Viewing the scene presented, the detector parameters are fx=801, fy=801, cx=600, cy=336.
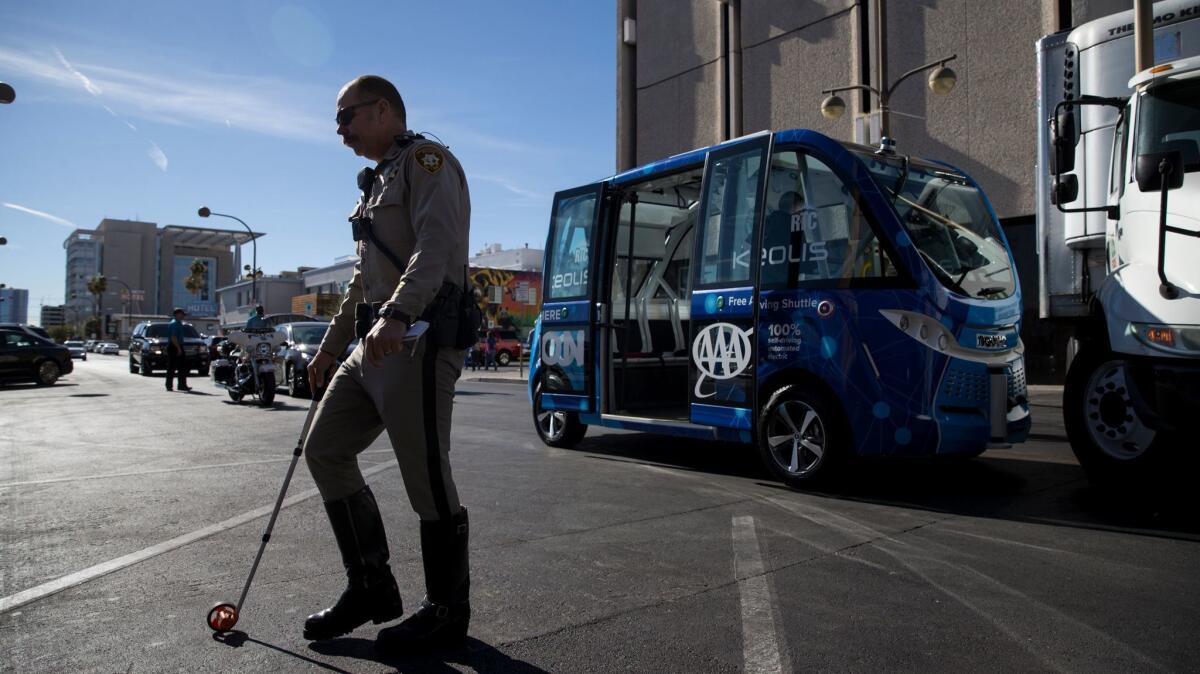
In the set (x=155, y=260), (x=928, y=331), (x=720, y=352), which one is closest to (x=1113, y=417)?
(x=928, y=331)

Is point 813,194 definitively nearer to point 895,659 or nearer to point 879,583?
point 879,583

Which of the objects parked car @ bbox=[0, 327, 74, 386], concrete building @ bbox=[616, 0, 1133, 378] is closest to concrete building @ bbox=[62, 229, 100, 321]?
parked car @ bbox=[0, 327, 74, 386]

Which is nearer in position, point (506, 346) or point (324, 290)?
point (506, 346)

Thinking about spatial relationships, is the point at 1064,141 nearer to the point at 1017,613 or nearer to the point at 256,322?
the point at 1017,613

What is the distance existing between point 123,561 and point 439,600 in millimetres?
2092

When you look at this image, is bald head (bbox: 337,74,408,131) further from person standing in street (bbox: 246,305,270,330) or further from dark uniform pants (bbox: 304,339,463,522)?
person standing in street (bbox: 246,305,270,330)

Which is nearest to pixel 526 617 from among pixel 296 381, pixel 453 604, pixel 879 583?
pixel 453 604

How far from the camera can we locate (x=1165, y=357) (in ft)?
14.8

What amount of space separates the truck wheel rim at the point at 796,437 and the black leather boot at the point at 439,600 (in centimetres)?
339

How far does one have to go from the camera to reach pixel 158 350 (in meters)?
25.6

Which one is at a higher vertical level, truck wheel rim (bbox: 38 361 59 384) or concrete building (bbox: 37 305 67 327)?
concrete building (bbox: 37 305 67 327)

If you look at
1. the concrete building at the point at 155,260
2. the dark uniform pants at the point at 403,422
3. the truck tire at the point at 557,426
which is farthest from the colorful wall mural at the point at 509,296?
the concrete building at the point at 155,260

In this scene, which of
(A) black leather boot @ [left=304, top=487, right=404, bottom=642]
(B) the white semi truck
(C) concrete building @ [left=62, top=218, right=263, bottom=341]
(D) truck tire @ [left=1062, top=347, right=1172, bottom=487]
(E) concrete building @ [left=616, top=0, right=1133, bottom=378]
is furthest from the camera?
(C) concrete building @ [left=62, top=218, right=263, bottom=341]

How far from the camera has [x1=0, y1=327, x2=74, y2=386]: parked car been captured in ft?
67.8
